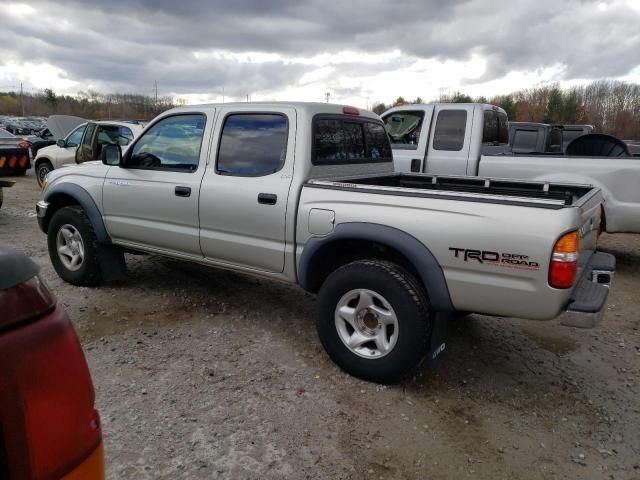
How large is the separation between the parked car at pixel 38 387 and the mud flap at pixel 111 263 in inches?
162

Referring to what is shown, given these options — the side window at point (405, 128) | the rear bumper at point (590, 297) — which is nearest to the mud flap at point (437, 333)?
the rear bumper at point (590, 297)

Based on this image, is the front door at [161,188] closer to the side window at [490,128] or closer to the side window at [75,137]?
the side window at [490,128]

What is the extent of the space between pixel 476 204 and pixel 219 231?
6.82 feet

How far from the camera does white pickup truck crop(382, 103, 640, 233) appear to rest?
Answer: 19.9ft

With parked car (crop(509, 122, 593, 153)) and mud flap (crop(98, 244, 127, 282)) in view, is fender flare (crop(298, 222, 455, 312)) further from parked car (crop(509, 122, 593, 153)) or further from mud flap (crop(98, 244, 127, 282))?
parked car (crop(509, 122, 593, 153))

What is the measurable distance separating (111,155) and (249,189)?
1609 mm

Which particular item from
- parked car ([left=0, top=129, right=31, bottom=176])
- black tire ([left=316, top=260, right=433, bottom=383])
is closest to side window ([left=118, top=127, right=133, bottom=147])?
parked car ([left=0, top=129, right=31, bottom=176])

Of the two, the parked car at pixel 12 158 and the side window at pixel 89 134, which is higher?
the side window at pixel 89 134

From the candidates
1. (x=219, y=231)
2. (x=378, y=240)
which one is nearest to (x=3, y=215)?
(x=219, y=231)

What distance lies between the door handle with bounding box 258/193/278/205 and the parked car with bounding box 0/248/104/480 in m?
2.57

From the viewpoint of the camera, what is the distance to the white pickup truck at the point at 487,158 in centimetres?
607

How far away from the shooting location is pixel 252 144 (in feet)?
13.2

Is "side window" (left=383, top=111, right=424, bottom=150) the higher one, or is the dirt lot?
"side window" (left=383, top=111, right=424, bottom=150)

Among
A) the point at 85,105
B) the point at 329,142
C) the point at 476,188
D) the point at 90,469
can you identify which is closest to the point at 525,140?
the point at 476,188
